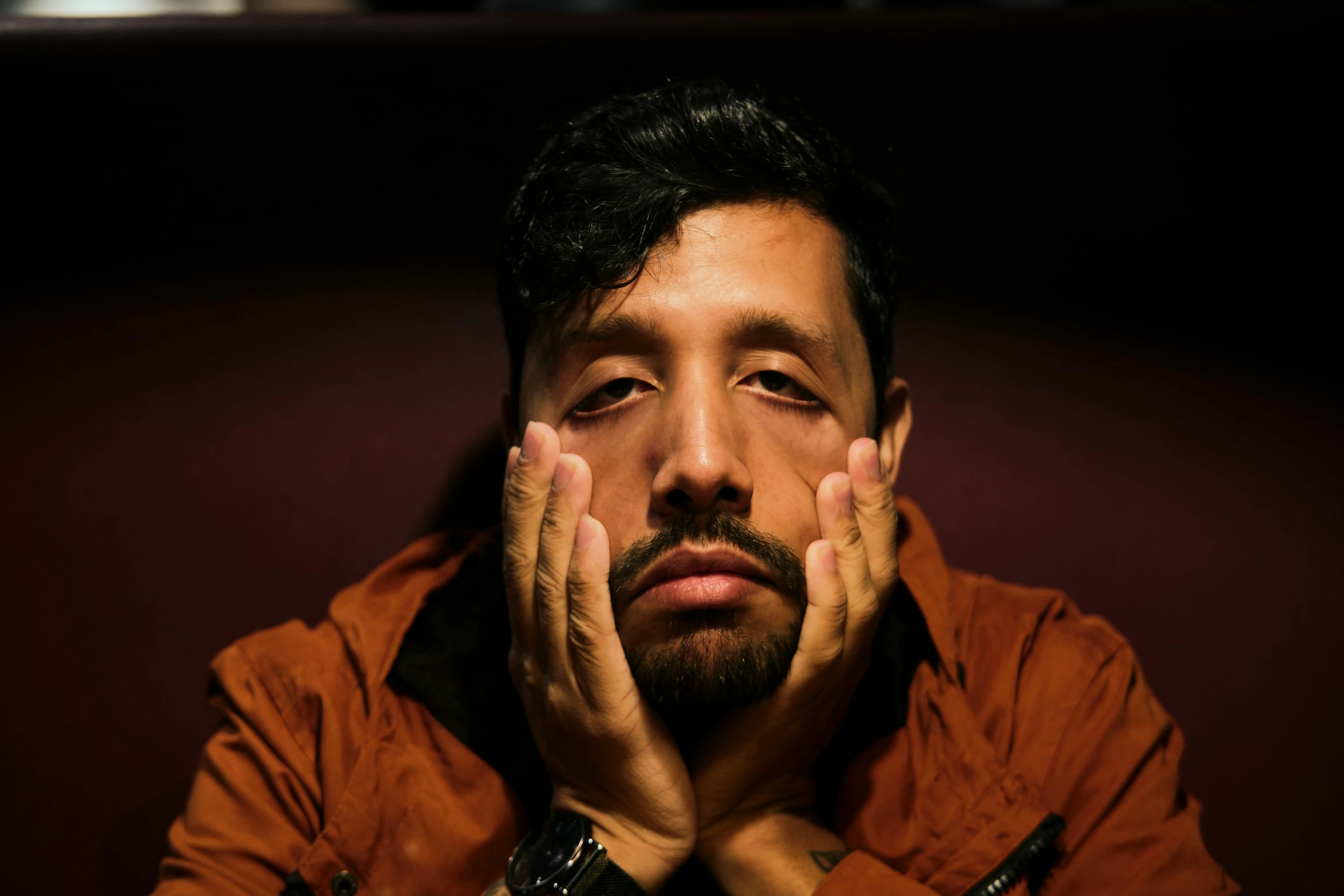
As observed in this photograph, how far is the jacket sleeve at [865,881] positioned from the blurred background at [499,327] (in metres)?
0.53

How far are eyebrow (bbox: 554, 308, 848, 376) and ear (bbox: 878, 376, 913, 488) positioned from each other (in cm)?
20

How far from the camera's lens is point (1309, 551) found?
1.19m

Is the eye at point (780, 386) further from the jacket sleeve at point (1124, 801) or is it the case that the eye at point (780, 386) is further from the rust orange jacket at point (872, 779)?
the jacket sleeve at point (1124, 801)

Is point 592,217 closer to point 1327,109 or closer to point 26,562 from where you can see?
point 26,562

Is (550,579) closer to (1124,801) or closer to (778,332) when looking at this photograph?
(778,332)

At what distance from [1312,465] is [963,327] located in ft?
1.52

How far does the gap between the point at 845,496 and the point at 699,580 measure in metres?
0.15

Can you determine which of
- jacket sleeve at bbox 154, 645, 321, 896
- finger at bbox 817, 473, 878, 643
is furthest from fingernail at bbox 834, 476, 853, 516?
jacket sleeve at bbox 154, 645, 321, 896

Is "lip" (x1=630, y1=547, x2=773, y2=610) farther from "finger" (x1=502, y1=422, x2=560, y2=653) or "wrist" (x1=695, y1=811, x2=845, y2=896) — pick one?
"wrist" (x1=695, y1=811, x2=845, y2=896)

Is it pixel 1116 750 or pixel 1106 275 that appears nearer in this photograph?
pixel 1116 750

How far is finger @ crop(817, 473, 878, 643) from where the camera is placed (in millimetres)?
831

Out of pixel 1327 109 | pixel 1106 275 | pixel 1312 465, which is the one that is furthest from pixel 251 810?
pixel 1327 109

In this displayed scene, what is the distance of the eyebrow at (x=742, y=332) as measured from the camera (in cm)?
84

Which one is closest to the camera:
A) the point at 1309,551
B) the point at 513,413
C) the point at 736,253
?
the point at 736,253
